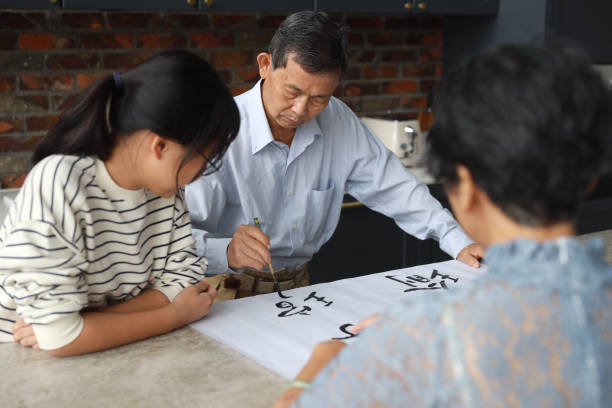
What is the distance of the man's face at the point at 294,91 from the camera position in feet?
5.23

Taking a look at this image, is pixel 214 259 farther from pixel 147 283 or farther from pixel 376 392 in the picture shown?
pixel 376 392

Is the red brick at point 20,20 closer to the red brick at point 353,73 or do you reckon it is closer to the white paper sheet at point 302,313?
the red brick at point 353,73

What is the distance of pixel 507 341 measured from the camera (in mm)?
560

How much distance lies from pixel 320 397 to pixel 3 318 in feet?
2.55

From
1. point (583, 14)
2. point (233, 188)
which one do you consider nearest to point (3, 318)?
point (233, 188)

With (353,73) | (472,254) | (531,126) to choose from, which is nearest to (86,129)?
(531,126)

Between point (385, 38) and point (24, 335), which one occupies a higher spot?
point (385, 38)

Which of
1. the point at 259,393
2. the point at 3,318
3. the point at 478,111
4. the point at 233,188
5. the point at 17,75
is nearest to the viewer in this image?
the point at 478,111

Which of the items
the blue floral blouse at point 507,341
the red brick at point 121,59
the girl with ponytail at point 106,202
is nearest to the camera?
the blue floral blouse at point 507,341

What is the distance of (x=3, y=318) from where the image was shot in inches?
46.2

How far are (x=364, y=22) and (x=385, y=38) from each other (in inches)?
6.0

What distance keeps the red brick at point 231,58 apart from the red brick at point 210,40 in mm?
37

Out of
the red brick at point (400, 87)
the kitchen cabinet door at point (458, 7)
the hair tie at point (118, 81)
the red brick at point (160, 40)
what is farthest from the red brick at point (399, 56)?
the hair tie at point (118, 81)

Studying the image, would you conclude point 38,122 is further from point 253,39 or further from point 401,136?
point 401,136
